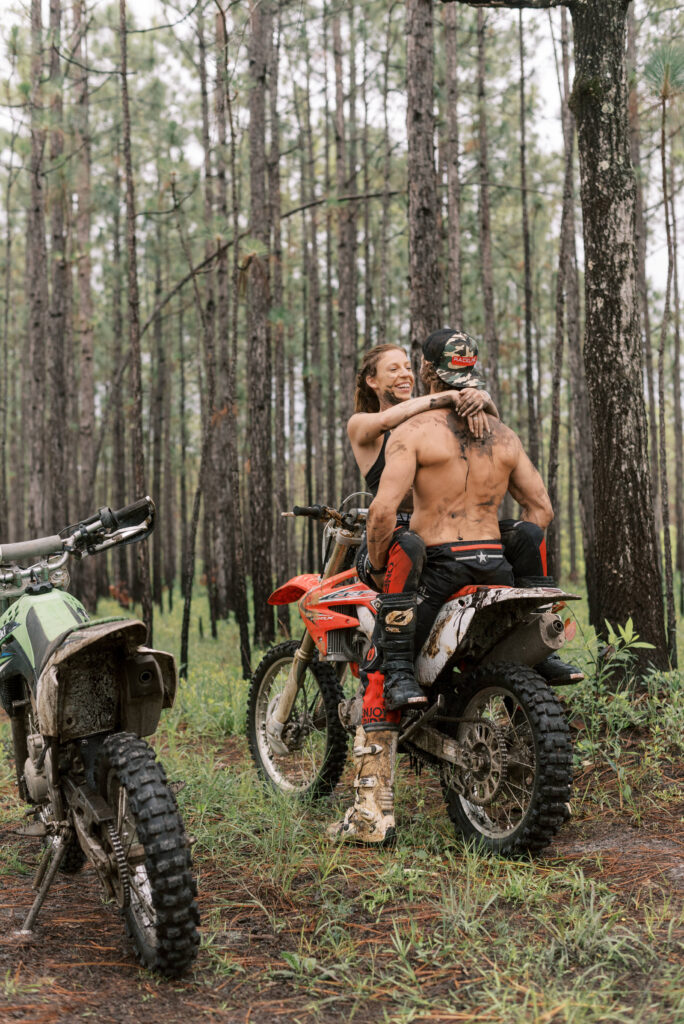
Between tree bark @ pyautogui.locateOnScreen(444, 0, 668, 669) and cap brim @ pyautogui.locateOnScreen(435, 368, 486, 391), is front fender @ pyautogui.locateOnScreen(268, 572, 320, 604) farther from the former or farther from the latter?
tree bark @ pyautogui.locateOnScreen(444, 0, 668, 669)

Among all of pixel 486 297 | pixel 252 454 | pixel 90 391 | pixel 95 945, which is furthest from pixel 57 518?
pixel 95 945

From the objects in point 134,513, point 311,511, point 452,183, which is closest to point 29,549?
point 134,513

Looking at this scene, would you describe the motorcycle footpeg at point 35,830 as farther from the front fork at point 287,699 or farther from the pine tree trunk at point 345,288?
the pine tree trunk at point 345,288

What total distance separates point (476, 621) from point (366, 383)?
140cm

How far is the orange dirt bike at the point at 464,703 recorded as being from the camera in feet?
10.7

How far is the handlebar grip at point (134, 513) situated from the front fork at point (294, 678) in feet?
3.79

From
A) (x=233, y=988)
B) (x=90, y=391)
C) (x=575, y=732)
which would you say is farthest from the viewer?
(x=90, y=391)

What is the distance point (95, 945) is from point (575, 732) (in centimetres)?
282

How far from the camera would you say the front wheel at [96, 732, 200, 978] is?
247 cm

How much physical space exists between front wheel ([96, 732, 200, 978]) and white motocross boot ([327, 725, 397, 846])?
1.16 m

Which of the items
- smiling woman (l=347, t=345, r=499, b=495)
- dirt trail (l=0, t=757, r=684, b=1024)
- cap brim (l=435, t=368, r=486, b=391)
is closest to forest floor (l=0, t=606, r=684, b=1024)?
dirt trail (l=0, t=757, r=684, b=1024)

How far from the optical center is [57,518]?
12719mm

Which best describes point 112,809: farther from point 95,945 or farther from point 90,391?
point 90,391

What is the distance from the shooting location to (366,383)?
14.1 ft
